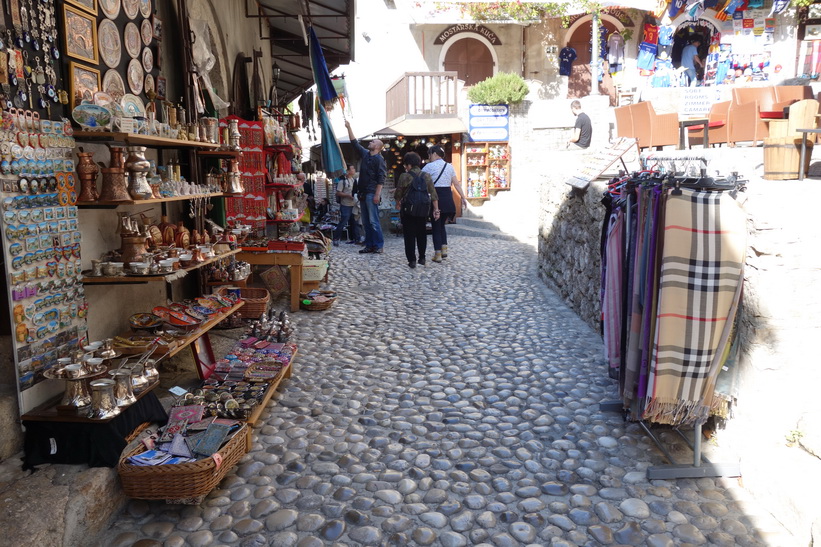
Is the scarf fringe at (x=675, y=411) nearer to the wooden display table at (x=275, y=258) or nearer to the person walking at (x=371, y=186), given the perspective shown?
the wooden display table at (x=275, y=258)

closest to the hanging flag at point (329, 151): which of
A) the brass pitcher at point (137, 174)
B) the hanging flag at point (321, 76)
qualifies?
the hanging flag at point (321, 76)

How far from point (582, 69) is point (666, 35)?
2.96 m

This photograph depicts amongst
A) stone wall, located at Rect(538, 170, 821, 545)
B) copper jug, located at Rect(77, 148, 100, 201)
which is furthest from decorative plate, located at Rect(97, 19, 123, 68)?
stone wall, located at Rect(538, 170, 821, 545)

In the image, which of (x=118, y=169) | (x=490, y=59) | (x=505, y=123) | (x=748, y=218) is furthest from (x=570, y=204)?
(x=490, y=59)

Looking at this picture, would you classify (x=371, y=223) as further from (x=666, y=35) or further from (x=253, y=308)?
(x=666, y=35)

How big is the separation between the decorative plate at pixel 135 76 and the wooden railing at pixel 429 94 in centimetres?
1215

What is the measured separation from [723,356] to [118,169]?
358 cm

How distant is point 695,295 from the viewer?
10.1ft

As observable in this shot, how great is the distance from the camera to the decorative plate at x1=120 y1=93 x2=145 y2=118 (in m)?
4.19

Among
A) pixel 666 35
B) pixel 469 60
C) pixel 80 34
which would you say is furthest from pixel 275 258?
pixel 666 35

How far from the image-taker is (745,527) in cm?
279

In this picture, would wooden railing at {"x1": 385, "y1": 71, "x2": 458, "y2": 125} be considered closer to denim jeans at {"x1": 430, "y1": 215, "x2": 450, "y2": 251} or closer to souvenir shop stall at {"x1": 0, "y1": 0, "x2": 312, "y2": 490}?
denim jeans at {"x1": 430, "y1": 215, "x2": 450, "y2": 251}

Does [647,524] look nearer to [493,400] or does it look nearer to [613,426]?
[613,426]

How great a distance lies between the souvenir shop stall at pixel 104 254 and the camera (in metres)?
2.98
